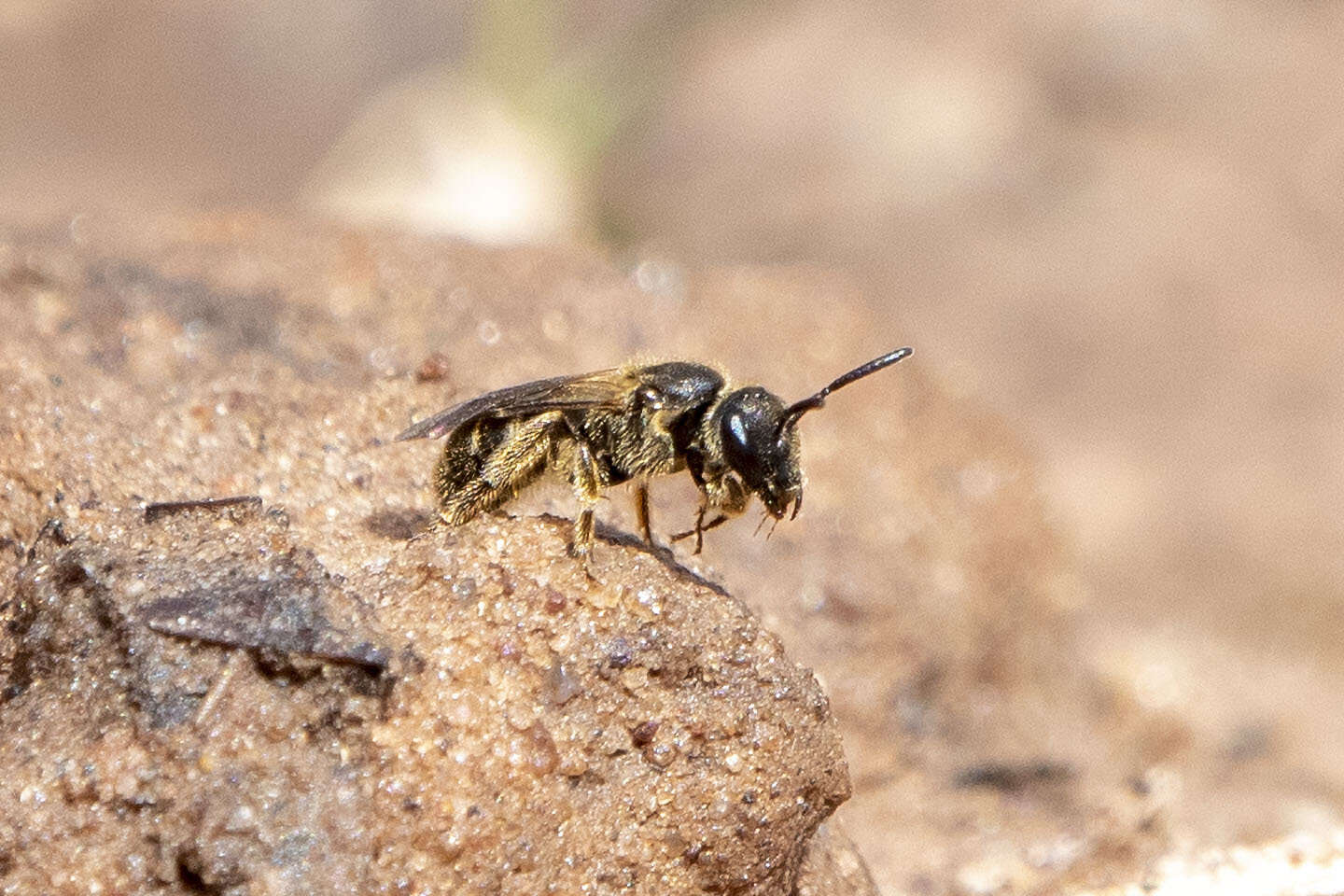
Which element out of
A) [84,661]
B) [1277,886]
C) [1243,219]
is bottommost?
[1277,886]

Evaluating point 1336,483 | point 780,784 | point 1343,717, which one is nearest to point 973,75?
point 1336,483

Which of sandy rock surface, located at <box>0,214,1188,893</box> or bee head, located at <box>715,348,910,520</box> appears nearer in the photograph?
sandy rock surface, located at <box>0,214,1188,893</box>

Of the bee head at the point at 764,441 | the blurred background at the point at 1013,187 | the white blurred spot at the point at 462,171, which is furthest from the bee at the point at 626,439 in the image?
the white blurred spot at the point at 462,171

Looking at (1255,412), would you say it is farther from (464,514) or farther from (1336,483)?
(464,514)

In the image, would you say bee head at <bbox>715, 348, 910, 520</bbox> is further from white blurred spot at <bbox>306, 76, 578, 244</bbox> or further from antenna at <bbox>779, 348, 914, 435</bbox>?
white blurred spot at <bbox>306, 76, 578, 244</bbox>

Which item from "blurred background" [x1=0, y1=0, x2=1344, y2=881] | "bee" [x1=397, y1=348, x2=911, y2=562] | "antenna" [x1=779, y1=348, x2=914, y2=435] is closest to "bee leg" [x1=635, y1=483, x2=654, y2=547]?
"bee" [x1=397, y1=348, x2=911, y2=562]

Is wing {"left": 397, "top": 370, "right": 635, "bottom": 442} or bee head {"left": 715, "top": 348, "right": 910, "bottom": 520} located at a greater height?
wing {"left": 397, "top": 370, "right": 635, "bottom": 442}

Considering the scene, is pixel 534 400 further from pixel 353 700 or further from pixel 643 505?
pixel 353 700

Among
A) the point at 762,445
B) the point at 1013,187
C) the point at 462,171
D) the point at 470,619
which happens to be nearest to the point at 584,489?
the point at 762,445
